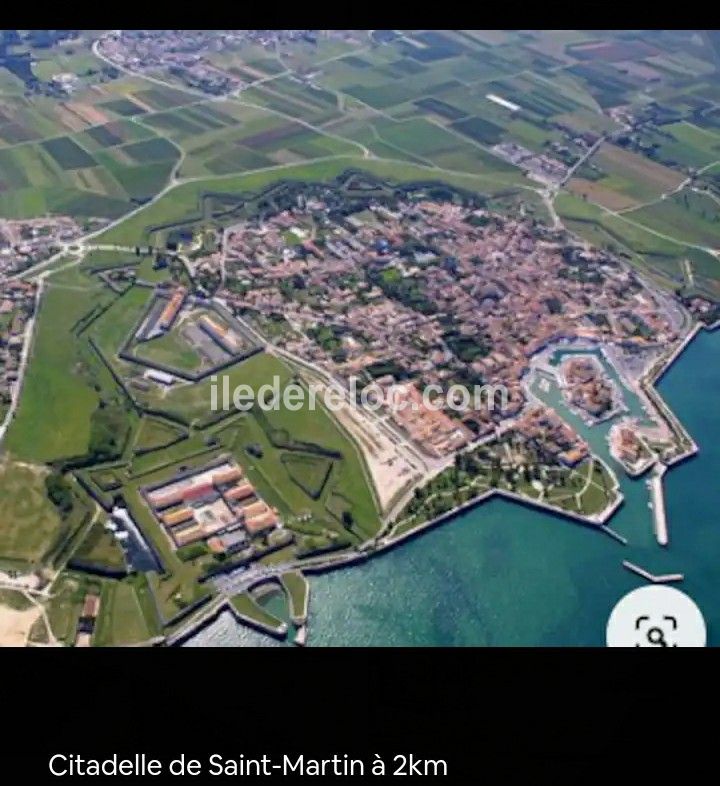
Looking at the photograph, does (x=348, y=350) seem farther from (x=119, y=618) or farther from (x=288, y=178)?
(x=288, y=178)

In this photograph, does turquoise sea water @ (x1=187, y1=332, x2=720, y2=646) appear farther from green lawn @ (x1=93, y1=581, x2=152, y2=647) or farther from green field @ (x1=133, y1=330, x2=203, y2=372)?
green field @ (x1=133, y1=330, x2=203, y2=372)

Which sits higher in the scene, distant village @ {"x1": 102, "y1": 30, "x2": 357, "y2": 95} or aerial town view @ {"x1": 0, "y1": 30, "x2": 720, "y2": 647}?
aerial town view @ {"x1": 0, "y1": 30, "x2": 720, "y2": 647}

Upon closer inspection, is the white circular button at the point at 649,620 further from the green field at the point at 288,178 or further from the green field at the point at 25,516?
the green field at the point at 288,178

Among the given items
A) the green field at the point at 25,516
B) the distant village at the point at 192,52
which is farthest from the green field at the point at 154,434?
the distant village at the point at 192,52

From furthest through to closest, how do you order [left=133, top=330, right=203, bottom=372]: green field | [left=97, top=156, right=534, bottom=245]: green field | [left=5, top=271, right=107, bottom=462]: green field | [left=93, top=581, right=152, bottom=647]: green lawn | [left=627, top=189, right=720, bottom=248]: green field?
[left=627, top=189, right=720, bottom=248]: green field < [left=97, top=156, right=534, bottom=245]: green field < [left=133, top=330, right=203, bottom=372]: green field < [left=5, top=271, right=107, bottom=462]: green field < [left=93, top=581, right=152, bottom=647]: green lawn

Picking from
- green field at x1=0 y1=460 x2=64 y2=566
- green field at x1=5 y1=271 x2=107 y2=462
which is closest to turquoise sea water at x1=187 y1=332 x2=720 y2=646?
green field at x1=0 y1=460 x2=64 y2=566

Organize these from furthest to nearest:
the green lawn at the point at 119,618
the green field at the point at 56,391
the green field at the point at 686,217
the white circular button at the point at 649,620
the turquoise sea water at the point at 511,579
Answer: the green field at the point at 686,217, the green field at the point at 56,391, the turquoise sea water at the point at 511,579, the green lawn at the point at 119,618, the white circular button at the point at 649,620

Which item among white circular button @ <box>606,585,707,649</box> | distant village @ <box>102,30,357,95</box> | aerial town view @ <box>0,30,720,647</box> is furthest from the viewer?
distant village @ <box>102,30,357,95</box>
